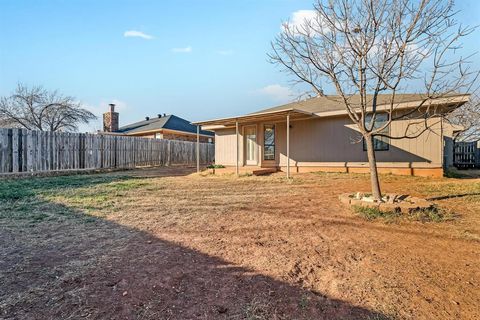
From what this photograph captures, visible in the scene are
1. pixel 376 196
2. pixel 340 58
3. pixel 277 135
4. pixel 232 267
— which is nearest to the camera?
pixel 232 267

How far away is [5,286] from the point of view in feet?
7.51

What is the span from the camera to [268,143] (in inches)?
504

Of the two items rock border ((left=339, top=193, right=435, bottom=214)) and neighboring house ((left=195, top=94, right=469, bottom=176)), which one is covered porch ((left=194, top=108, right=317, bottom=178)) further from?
rock border ((left=339, top=193, right=435, bottom=214))

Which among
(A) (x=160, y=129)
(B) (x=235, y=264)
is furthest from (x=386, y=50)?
(A) (x=160, y=129)

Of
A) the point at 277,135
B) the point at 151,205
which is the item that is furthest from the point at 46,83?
the point at 151,205

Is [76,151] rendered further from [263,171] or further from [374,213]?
[374,213]

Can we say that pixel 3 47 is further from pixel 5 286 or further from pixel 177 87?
pixel 5 286

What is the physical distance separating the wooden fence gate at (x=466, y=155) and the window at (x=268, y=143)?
44.1ft

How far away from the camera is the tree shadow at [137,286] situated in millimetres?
1971

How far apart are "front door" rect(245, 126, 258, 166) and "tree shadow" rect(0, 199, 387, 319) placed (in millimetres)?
9961

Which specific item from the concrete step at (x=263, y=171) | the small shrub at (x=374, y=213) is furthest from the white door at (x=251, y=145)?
the small shrub at (x=374, y=213)

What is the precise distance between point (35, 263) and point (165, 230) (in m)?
1.48

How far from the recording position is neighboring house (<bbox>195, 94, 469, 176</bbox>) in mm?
9875

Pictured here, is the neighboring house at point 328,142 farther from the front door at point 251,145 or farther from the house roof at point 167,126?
the house roof at point 167,126
